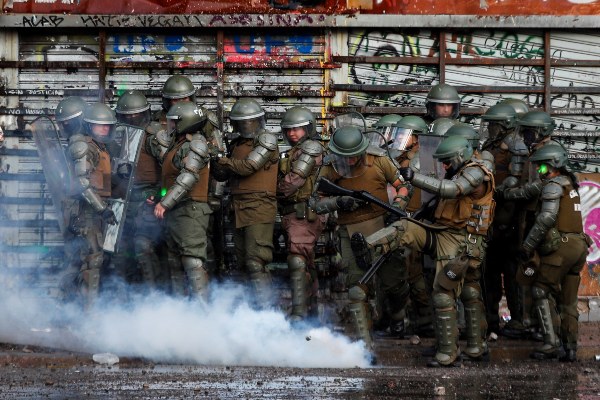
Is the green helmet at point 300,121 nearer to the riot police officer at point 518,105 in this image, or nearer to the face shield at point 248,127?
the face shield at point 248,127

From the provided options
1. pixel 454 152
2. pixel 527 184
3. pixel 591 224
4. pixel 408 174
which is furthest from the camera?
pixel 591 224

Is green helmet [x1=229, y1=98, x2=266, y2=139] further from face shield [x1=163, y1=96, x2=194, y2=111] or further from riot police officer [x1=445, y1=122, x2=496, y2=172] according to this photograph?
riot police officer [x1=445, y1=122, x2=496, y2=172]

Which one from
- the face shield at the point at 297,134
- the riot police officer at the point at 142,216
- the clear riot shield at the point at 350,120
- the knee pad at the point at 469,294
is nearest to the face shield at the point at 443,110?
the clear riot shield at the point at 350,120

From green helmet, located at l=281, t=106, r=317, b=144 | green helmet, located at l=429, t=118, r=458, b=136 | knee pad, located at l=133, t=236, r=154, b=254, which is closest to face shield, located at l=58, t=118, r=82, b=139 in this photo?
knee pad, located at l=133, t=236, r=154, b=254

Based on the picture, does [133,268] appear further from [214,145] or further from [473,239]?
[473,239]

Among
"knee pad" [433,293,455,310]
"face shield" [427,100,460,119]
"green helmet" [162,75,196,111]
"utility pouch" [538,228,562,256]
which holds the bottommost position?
"knee pad" [433,293,455,310]

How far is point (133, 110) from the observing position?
1326 cm

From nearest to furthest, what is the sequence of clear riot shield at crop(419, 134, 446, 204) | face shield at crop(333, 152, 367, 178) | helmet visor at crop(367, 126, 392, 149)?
face shield at crop(333, 152, 367, 178)
clear riot shield at crop(419, 134, 446, 204)
helmet visor at crop(367, 126, 392, 149)

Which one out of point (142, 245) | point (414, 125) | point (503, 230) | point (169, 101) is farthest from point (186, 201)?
point (503, 230)

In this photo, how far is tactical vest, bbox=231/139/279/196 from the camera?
502 inches

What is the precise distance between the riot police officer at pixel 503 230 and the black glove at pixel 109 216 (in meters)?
3.60

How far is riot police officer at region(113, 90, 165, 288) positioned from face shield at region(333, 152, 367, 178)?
7.19 ft

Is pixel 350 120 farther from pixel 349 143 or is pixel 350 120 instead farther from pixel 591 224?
pixel 591 224

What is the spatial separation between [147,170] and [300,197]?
→ 1.56m
